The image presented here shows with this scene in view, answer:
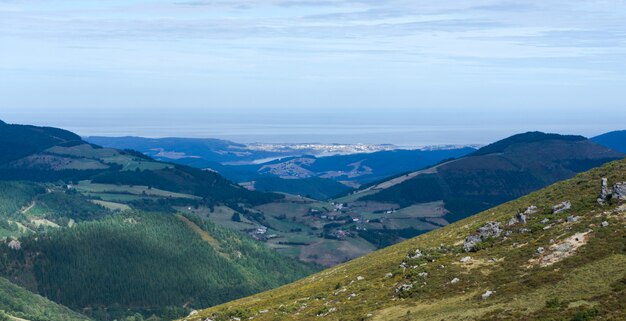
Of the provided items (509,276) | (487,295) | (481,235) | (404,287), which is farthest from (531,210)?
(487,295)

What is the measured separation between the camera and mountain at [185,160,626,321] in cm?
7081

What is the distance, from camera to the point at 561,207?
96.9 m

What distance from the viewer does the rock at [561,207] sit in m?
95.7

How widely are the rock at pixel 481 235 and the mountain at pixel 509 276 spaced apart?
0.54 feet

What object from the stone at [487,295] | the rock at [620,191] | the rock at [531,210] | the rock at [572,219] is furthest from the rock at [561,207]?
the stone at [487,295]

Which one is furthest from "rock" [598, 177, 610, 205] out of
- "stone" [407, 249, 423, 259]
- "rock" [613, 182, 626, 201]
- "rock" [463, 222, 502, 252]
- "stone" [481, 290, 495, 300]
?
"stone" [481, 290, 495, 300]

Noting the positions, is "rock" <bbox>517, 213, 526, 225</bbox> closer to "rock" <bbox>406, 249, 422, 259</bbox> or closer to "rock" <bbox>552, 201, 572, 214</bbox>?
"rock" <bbox>552, 201, 572, 214</bbox>

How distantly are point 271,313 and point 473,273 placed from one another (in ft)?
82.1

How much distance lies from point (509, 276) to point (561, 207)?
791 inches

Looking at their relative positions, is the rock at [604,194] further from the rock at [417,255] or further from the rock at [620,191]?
the rock at [417,255]

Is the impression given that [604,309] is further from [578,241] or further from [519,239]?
[519,239]

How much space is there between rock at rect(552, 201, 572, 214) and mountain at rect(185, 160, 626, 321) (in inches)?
4.4

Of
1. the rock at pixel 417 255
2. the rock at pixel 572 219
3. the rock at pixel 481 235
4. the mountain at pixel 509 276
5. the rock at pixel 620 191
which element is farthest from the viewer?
the rock at pixel 417 255

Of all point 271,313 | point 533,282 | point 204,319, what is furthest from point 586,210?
point 204,319
